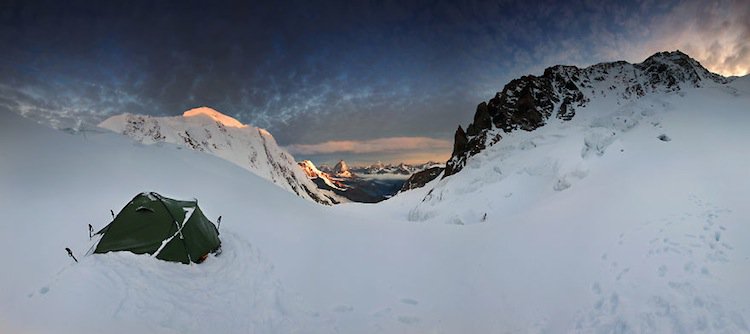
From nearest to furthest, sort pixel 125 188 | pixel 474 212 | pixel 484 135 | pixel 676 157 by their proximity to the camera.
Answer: pixel 125 188
pixel 676 157
pixel 474 212
pixel 484 135

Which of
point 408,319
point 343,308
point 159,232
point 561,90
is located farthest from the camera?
point 561,90

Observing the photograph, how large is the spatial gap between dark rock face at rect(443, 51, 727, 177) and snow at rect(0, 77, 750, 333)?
78.8 m

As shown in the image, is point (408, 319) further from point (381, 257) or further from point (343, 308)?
point (381, 257)

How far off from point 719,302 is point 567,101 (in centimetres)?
11425

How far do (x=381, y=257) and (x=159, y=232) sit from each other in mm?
8078

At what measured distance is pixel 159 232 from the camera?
34.3 ft

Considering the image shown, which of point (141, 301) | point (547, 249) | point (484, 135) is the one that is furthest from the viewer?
point (484, 135)

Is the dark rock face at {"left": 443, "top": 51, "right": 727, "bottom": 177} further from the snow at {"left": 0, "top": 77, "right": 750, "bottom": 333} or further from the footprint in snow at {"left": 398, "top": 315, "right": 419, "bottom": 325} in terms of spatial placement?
the footprint in snow at {"left": 398, "top": 315, "right": 419, "bottom": 325}

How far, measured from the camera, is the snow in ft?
25.5

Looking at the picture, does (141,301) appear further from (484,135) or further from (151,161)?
(484,135)

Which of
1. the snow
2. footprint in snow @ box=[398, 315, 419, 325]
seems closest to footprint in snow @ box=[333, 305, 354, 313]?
the snow

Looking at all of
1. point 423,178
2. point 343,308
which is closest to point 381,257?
point 343,308

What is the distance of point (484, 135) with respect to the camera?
9794cm

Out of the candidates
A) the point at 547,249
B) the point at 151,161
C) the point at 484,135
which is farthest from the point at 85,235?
the point at 484,135
